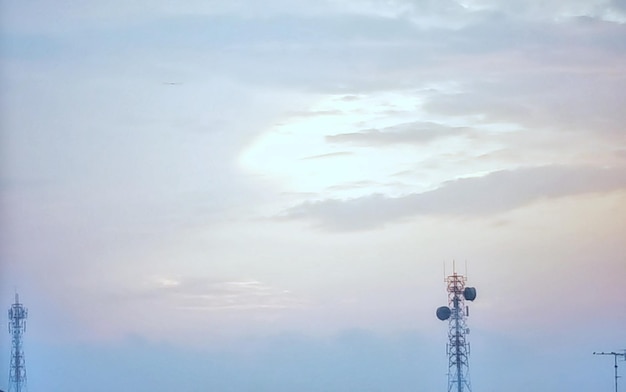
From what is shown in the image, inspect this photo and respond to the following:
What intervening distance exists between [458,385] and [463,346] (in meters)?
3.86

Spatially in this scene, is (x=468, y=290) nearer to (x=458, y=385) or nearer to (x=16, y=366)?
(x=458, y=385)

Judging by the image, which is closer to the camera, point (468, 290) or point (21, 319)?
point (468, 290)

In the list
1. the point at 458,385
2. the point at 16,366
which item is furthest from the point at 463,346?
the point at 16,366

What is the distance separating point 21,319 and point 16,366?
6168mm

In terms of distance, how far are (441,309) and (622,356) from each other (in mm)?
31427

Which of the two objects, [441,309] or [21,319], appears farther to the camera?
[21,319]

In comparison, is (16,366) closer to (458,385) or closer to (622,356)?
(458,385)

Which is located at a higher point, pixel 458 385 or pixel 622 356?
pixel 622 356

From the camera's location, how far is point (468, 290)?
101062 millimetres

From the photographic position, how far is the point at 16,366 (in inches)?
4545

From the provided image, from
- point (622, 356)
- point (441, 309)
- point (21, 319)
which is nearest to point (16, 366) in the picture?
point (21, 319)

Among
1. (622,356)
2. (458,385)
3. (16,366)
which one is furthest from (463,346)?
(16,366)

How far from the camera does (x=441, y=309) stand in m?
102

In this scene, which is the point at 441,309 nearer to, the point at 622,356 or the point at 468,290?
the point at 468,290
